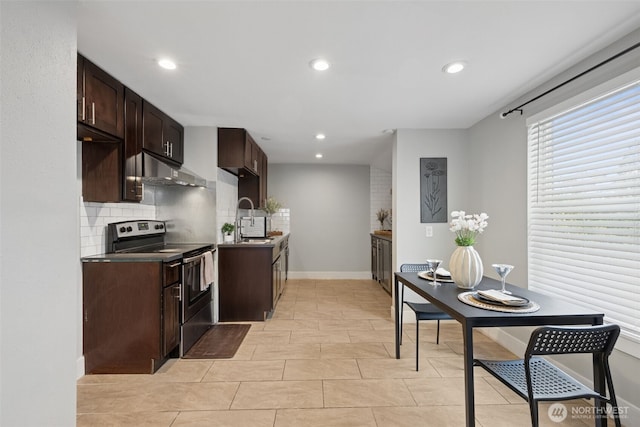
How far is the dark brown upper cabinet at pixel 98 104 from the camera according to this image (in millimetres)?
2203

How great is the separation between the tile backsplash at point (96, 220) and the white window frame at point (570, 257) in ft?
12.6

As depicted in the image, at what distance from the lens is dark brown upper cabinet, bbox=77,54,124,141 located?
7.23 ft

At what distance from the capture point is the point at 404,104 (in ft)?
10.3

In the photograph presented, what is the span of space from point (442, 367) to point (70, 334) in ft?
8.70

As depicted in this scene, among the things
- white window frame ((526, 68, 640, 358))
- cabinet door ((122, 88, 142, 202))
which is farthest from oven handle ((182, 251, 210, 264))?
white window frame ((526, 68, 640, 358))

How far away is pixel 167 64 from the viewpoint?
2.31 m

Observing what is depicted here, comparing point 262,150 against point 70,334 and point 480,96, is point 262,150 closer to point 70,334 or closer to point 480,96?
point 480,96

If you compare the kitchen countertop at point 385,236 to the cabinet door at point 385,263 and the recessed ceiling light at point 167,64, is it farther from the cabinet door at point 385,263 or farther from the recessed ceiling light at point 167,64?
the recessed ceiling light at point 167,64

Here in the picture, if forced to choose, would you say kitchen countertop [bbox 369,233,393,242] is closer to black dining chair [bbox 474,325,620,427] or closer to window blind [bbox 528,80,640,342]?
window blind [bbox 528,80,640,342]

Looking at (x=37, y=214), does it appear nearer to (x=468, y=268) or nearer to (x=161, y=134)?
(x=161, y=134)

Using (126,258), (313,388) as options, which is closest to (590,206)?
(313,388)

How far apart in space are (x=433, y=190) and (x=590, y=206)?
1809 mm

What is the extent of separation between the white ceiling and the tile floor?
2.36 m

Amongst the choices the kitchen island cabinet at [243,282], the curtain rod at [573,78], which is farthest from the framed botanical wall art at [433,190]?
the kitchen island cabinet at [243,282]
